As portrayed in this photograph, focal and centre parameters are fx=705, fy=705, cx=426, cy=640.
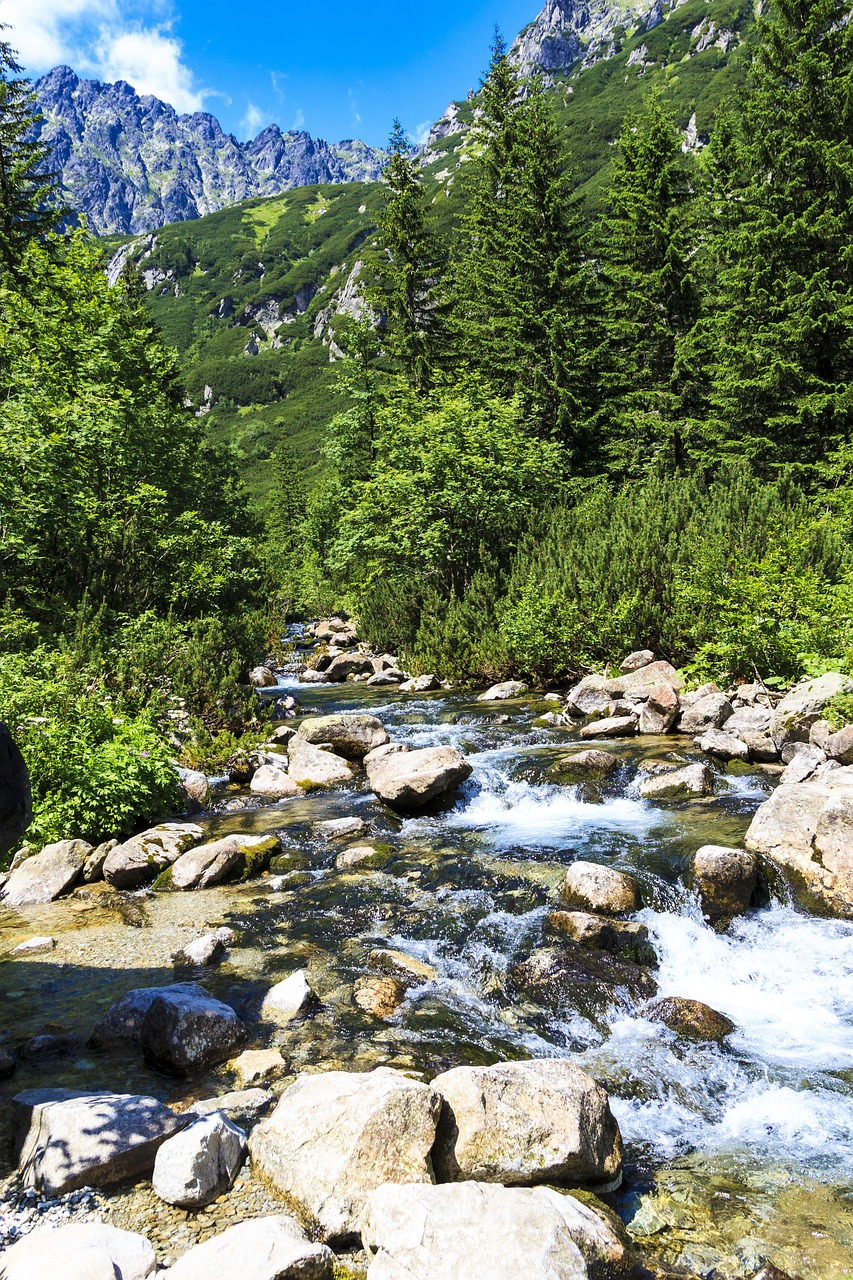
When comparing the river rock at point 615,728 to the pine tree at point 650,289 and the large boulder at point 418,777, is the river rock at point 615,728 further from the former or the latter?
the pine tree at point 650,289

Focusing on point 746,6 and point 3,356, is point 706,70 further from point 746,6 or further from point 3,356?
point 3,356

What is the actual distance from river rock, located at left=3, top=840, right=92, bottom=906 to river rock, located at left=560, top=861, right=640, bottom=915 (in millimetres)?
4767

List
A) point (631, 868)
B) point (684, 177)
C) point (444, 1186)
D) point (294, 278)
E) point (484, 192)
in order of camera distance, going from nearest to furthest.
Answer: point (444, 1186) < point (631, 868) < point (684, 177) < point (484, 192) < point (294, 278)

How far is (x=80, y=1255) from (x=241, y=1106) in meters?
1.19

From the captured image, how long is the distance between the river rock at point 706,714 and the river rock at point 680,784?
187cm

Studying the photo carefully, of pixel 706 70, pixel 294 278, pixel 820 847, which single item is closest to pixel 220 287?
pixel 294 278

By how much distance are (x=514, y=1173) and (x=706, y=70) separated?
18105 centimetres

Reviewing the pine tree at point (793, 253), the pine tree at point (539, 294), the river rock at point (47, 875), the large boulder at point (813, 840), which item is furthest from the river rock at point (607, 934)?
the pine tree at point (539, 294)

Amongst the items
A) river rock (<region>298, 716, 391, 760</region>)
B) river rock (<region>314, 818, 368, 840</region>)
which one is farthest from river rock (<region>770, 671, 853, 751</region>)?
river rock (<region>298, 716, 391, 760</region>)

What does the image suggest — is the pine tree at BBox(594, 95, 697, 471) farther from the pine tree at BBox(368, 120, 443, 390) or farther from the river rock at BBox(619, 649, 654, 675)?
the river rock at BBox(619, 649, 654, 675)

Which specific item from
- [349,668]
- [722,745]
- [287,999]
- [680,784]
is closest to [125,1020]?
[287,999]

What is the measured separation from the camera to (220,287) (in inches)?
7618

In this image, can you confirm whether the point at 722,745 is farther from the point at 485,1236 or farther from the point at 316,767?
the point at 485,1236

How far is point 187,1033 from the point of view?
4.09 meters
